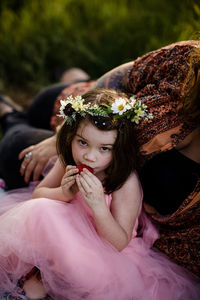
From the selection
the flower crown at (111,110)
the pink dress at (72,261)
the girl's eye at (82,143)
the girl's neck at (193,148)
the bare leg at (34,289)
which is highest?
the flower crown at (111,110)

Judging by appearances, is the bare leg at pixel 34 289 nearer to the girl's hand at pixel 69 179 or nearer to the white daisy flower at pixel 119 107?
the girl's hand at pixel 69 179

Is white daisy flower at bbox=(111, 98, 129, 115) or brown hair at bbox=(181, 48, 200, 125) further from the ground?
brown hair at bbox=(181, 48, 200, 125)

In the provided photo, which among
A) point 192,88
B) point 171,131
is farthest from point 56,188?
point 192,88

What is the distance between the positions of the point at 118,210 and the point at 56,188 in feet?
1.16

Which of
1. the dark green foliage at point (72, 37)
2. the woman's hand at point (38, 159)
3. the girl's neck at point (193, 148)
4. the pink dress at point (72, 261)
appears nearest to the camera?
the pink dress at point (72, 261)

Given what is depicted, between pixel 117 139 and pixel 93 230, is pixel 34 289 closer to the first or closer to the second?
pixel 93 230

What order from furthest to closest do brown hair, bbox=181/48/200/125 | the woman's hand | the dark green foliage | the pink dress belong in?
the dark green foliage
the woman's hand
brown hair, bbox=181/48/200/125
the pink dress

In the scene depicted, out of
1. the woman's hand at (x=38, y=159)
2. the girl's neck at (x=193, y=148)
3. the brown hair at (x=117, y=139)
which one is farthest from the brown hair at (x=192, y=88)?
the woman's hand at (x=38, y=159)

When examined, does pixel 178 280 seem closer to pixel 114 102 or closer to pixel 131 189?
pixel 131 189

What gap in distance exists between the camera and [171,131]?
4.88ft

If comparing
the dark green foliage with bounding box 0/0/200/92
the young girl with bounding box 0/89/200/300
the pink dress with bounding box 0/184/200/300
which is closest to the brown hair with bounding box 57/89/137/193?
the young girl with bounding box 0/89/200/300

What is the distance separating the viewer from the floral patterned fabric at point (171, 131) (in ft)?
4.86

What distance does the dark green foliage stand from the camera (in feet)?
12.3

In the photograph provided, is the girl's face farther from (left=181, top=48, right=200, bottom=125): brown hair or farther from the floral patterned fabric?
(left=181, top=48, right=200, bottom=125): brown hair
